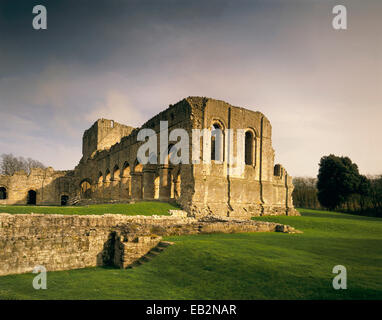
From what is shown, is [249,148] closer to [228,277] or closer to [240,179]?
[240,179]

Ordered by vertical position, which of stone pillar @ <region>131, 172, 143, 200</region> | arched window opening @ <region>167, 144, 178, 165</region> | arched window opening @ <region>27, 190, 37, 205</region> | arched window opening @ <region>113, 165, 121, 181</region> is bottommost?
arched window opening @ <region>27, 190, 37, 205</region>

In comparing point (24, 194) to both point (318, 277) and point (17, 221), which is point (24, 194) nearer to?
point (17, 221)

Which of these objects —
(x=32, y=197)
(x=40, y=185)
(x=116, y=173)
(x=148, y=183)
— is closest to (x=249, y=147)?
(x=148, y=183)

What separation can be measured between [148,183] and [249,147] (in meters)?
9.25

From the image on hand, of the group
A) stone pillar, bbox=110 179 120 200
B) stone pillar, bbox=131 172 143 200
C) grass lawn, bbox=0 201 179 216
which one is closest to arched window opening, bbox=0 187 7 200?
stone pillar, bbox=110 179 120 200

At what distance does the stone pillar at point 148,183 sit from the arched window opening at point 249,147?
8255 mm

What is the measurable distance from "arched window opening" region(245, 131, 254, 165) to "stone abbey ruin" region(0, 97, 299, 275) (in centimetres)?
9

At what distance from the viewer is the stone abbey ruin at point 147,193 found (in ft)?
30.1

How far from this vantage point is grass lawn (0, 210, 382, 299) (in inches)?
208

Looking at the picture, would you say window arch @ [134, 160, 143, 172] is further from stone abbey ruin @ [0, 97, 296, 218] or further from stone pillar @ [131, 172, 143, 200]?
stone pillar @ [131, 172, 143, 200]

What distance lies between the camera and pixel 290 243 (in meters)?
9.77

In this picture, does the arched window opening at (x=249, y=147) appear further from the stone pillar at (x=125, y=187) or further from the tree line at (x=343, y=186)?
the tree line at (x=343, y=186)
